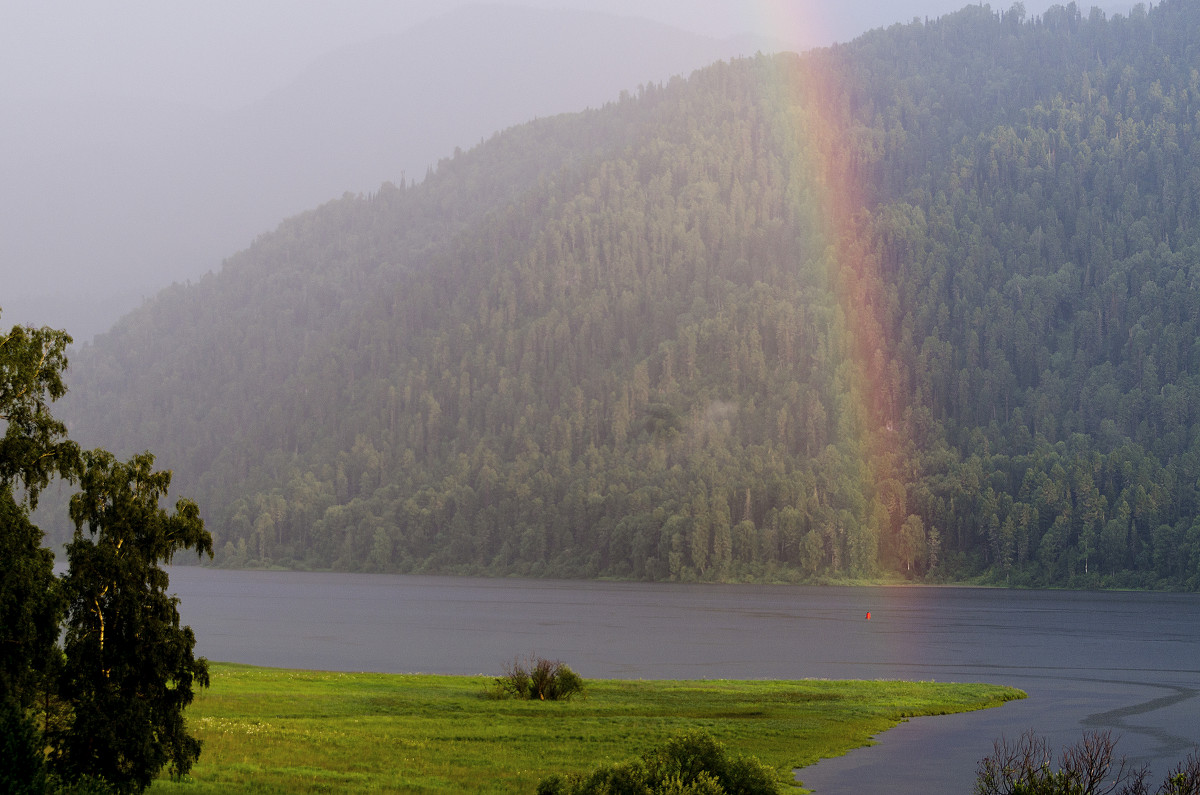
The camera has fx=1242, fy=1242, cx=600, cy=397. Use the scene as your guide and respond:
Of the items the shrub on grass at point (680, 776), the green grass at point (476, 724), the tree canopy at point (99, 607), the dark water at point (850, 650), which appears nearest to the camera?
the shrub on grass at point (680, 776)

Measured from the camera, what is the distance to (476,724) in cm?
5328

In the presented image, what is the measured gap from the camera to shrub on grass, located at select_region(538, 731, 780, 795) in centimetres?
2794

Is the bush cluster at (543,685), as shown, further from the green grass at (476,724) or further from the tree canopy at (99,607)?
the tree canopy at (99,607)

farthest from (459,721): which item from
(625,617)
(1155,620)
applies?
(1155,620)

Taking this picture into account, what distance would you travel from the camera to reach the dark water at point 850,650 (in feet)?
181

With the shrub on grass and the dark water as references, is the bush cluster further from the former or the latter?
the shrub on grass

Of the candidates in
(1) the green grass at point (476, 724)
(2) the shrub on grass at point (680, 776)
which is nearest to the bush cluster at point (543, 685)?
(1) the green grass at point (476, 724)

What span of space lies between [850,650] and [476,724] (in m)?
67.0

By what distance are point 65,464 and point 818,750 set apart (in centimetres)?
3195

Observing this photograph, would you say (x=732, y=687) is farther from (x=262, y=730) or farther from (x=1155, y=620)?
(x=1155, y=620)

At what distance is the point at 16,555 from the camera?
3045 centimetres

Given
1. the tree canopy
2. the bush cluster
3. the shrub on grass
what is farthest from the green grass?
the tree canopy

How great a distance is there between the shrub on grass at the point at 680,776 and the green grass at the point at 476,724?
3.41 metres

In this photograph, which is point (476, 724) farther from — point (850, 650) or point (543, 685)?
point (850, 650)
